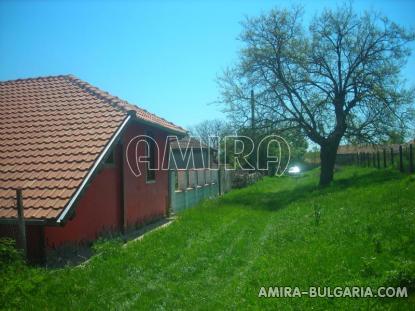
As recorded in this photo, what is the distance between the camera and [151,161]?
1453 centimetres

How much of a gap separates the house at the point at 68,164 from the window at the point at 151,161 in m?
0.04

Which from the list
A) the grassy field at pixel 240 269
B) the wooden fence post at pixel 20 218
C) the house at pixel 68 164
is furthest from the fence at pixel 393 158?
the wooden fence post at pixel 20 218

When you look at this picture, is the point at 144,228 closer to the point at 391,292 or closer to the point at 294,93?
the point at 391,292

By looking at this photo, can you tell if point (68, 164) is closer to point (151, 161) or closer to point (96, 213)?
point (96, 213)

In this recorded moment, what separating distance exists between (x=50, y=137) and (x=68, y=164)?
4.96ft

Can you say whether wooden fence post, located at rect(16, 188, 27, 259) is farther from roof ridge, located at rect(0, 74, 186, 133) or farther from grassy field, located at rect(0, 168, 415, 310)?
roof ridge, located at rect(0, 74, 186, 133)

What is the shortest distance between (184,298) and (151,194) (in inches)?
324

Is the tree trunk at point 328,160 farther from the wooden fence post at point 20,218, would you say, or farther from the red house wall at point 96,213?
the wooden fence post at point 20,218

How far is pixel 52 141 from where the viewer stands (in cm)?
983

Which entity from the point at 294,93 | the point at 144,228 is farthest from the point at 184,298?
the point at 294,93

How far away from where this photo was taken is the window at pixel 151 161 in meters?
14.1

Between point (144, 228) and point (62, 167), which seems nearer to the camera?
point (62, 167)

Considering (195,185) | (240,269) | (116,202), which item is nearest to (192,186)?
(195,185)

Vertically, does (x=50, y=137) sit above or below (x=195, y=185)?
above
